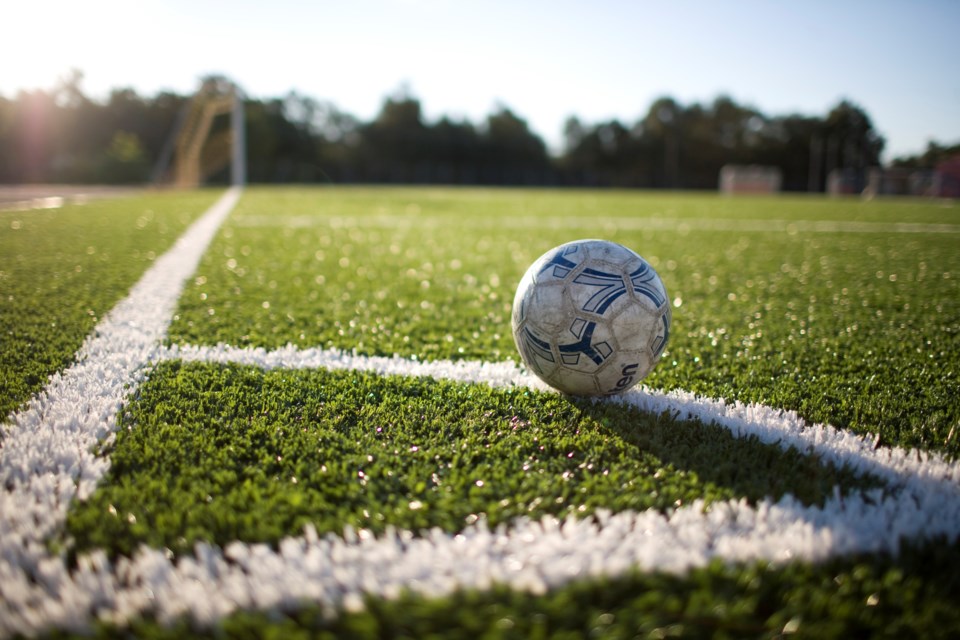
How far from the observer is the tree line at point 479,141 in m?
49.7

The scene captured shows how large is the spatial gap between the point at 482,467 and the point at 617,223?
9.12m

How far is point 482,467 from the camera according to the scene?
5.96ft

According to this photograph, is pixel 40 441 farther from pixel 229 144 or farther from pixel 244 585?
pixel 229 144

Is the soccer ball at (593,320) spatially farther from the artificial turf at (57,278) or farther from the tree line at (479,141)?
the tree line at (479,141)

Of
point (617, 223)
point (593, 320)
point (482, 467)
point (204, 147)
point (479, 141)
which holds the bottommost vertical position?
point (482, 467)

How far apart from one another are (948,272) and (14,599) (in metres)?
6.63

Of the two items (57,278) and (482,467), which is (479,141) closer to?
(57,278)

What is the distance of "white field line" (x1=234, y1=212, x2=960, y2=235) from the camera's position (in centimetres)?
937

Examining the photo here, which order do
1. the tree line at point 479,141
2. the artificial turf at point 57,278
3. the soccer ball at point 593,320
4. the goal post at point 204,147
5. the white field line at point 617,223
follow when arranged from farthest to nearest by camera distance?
the tree line at point 479,141 → the goal post at point 204,147 → the white field line at point 617,223 → the artificial turf at point 57,278 → the soccer ball at point 593,320

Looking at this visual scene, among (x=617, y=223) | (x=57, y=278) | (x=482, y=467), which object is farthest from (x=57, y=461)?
(x=617, y=223)

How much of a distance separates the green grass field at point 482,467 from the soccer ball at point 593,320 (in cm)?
14

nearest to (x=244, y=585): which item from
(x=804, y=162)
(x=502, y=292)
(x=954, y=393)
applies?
(x=954, y=393)

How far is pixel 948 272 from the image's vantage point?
5.54 m

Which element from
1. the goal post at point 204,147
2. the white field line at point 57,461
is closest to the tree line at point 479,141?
the goal post at point 204,147
